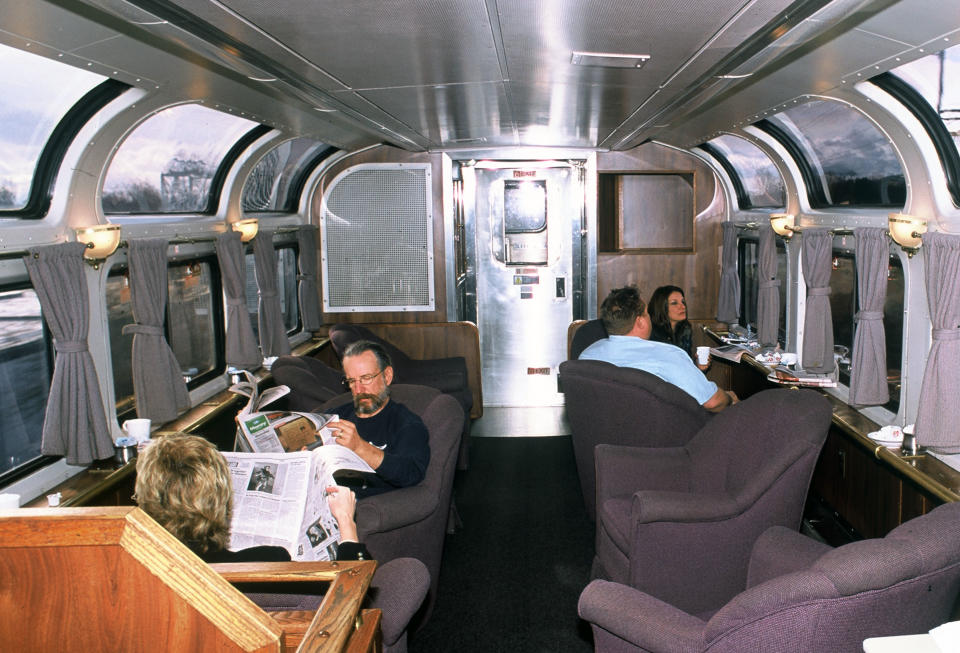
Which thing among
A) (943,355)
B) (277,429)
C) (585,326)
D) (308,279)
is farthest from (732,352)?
(277,429)

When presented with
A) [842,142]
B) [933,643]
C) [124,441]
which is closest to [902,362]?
[842,142]

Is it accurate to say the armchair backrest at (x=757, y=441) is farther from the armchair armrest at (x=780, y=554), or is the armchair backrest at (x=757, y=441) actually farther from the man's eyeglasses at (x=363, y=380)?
the man's eyeglasses at (x=363, y=380)

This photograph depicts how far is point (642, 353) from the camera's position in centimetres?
518

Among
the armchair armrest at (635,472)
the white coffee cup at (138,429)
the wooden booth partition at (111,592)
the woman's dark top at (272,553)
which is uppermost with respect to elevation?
the wooden booth partition at (111,592)

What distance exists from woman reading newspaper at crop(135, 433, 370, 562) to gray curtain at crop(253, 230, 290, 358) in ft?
15.2

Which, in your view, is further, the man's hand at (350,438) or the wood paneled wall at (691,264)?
the wood paneled wall at (691,264)

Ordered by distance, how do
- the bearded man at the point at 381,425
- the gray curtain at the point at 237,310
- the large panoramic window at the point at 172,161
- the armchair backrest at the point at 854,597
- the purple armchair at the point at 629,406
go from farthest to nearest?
the gray curtain at the point at 237,310
the large panoramic window at the point at 172,161
the purple armchair at the point at 629,406
the bearded man at the point at 381,425
the armchair backrest at the point at 854,597

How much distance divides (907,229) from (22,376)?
14.7ft

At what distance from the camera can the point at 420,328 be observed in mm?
8758

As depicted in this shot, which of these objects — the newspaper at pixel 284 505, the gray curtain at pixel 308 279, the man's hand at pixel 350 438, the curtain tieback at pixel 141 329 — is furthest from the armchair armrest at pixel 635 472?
the gray curtain at pixel 308 279

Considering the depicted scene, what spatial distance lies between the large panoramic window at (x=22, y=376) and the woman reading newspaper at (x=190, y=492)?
1901mm

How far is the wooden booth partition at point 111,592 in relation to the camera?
1.31 metres

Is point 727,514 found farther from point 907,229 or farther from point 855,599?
point 907,229

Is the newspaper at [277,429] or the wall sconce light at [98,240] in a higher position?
the wall sconce light at [98,240]
